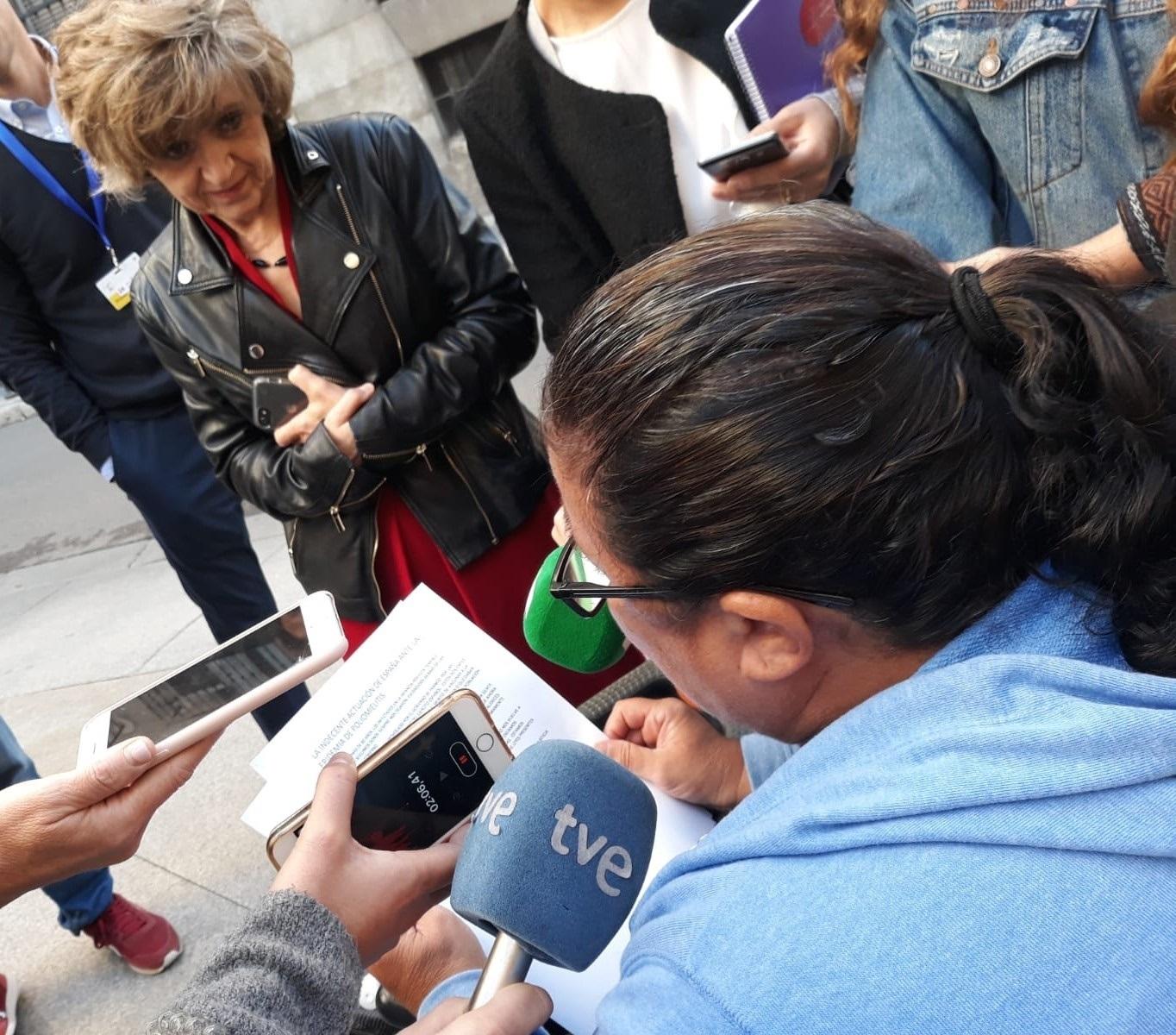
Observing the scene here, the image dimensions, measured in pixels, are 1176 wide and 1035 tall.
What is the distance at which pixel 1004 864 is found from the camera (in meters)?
0.76

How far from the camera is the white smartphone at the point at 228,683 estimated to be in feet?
4.50

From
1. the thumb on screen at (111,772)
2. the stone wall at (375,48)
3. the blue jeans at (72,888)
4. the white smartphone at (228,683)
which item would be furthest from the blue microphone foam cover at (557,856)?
the stone wall at (375,48)

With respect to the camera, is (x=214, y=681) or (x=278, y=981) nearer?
(x=278, y=981)

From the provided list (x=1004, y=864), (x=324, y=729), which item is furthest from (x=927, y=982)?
(x=324, y=729)

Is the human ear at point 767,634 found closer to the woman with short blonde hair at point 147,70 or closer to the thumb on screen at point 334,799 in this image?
the thumb on screen at point 334,799

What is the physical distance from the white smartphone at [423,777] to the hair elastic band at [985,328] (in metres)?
0.75

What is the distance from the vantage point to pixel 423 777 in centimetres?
135

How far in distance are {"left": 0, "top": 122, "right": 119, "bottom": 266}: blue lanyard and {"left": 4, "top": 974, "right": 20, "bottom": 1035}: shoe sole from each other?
208cm

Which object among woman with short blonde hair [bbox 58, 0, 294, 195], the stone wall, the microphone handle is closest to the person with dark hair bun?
the microphone handle

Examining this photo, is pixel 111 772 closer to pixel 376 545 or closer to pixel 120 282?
pixel 376 545

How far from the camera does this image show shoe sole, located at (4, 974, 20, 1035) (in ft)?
9.04

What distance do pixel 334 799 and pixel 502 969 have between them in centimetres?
32

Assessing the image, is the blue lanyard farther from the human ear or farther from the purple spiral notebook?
the human ear

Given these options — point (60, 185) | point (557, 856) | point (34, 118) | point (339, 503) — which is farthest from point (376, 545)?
point (34, 118)
